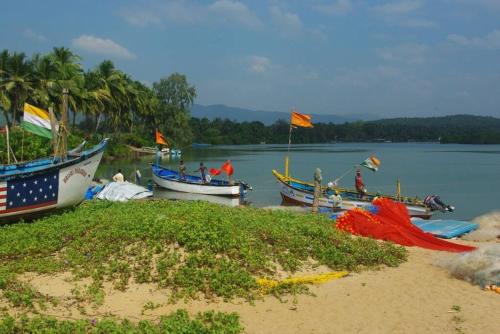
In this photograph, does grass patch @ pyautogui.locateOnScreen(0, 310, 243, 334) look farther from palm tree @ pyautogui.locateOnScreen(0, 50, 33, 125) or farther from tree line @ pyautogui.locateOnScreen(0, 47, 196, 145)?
palm tree @ pyautogui.locateOnScreen(0, 50, 33, 125)

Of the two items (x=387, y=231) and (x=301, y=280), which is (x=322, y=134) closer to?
(x=387, y=231)

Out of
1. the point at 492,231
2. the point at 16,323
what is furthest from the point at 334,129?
the point at 16,323

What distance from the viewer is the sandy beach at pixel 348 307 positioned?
259 inches

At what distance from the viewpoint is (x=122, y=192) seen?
2073 cm

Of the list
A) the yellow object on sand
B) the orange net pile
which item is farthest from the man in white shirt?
the yellow object on sand

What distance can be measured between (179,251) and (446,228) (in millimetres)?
9693

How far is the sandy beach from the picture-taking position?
21.6ft

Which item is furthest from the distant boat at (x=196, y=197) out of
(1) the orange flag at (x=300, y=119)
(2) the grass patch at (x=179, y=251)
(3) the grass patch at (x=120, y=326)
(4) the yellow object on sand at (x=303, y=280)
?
(3) the grass patch at (x=120, y=326)

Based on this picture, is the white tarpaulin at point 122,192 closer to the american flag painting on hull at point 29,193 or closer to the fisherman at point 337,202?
the fisherman at point 337,202

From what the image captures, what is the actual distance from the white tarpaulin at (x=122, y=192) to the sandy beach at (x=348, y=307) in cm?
1283

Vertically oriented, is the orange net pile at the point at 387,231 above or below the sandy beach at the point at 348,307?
above

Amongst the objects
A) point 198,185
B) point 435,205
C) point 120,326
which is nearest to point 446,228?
point 435,205

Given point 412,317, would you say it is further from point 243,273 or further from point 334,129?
point 334,129

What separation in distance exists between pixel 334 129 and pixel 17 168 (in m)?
143
